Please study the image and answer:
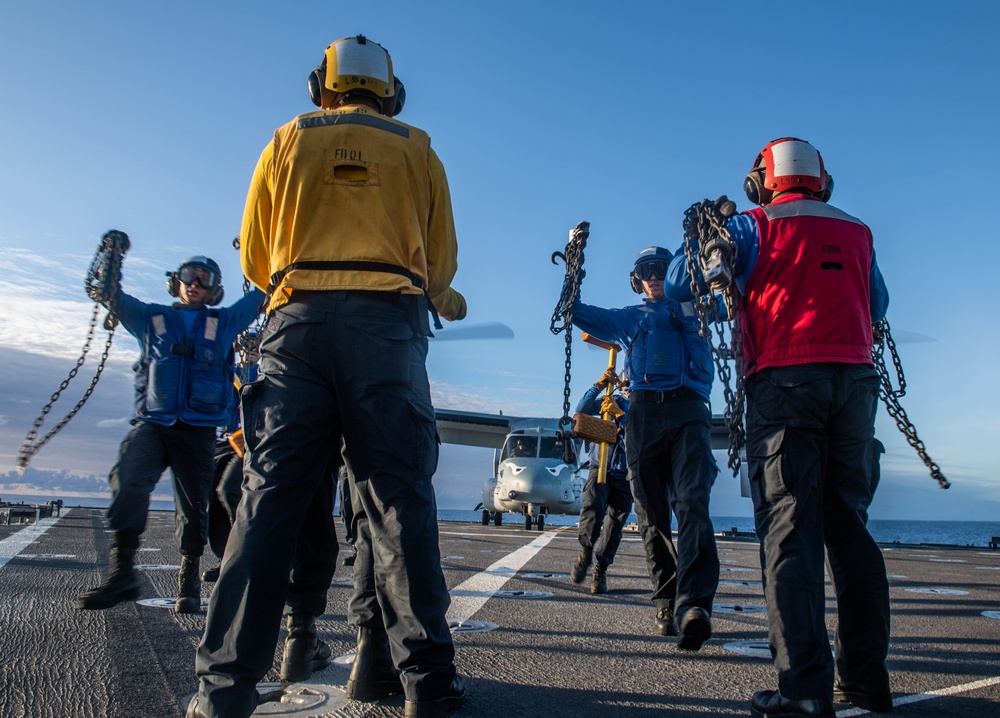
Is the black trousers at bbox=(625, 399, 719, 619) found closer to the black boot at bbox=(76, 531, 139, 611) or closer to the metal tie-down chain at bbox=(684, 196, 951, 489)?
the metal tie-down chain at bbox=(684, 196, 951, 489)

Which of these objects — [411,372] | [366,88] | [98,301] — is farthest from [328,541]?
[98,301]

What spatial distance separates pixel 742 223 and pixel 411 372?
Result: 4.86ft

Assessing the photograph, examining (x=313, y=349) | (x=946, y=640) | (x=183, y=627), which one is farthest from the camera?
(x=946, y=640)

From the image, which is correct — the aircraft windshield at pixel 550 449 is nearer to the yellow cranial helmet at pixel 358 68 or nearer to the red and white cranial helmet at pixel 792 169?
the red and white cranial helmet at pixel 792 169

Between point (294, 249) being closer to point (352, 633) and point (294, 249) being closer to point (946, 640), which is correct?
point (352, 633)

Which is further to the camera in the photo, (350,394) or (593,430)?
(593,430)

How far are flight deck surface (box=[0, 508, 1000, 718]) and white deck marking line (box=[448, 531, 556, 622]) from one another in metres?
0.02

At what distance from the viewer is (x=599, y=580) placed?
19.3ft

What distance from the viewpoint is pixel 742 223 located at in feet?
9.41

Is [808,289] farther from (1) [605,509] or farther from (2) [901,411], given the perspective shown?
(1) [605,509]

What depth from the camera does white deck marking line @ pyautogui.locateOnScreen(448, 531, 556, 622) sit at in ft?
14.0

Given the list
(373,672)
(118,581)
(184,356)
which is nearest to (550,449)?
(184,356)

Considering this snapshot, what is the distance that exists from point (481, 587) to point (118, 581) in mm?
2522

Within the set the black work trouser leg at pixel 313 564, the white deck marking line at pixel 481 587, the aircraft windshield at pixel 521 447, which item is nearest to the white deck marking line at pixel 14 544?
the white deck marking line at pixel 481 587
